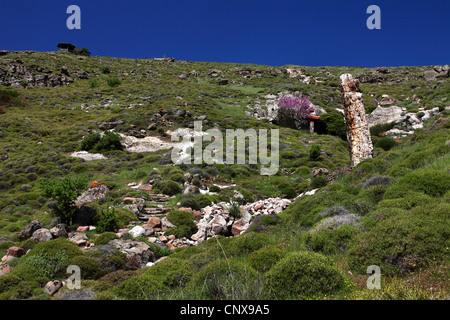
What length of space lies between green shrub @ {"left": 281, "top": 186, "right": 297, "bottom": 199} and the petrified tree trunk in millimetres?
4927

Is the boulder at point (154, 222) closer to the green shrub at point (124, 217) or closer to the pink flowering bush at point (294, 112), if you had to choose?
the green shrub at point (124, 217)

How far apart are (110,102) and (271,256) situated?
49.5m

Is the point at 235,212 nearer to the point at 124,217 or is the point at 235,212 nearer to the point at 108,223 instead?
the point at 124,217

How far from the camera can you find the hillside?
16.6 ft

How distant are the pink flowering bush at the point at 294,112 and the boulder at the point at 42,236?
35.5 meters

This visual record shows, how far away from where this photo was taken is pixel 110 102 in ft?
160

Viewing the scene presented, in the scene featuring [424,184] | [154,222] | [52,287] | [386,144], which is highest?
[386,144]

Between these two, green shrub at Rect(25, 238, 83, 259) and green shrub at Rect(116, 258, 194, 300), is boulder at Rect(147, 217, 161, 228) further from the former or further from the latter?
green shrub at Rect(116, 258, 194, 300)

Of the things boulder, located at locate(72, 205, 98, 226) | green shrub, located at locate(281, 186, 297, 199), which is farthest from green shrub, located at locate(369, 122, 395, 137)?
boulder, located at locate(72, 205, 98, 226)

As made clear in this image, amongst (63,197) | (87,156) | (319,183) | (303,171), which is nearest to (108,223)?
(63,197)

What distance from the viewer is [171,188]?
1772 centimetres

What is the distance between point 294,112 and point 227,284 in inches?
1532

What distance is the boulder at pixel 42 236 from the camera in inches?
419
